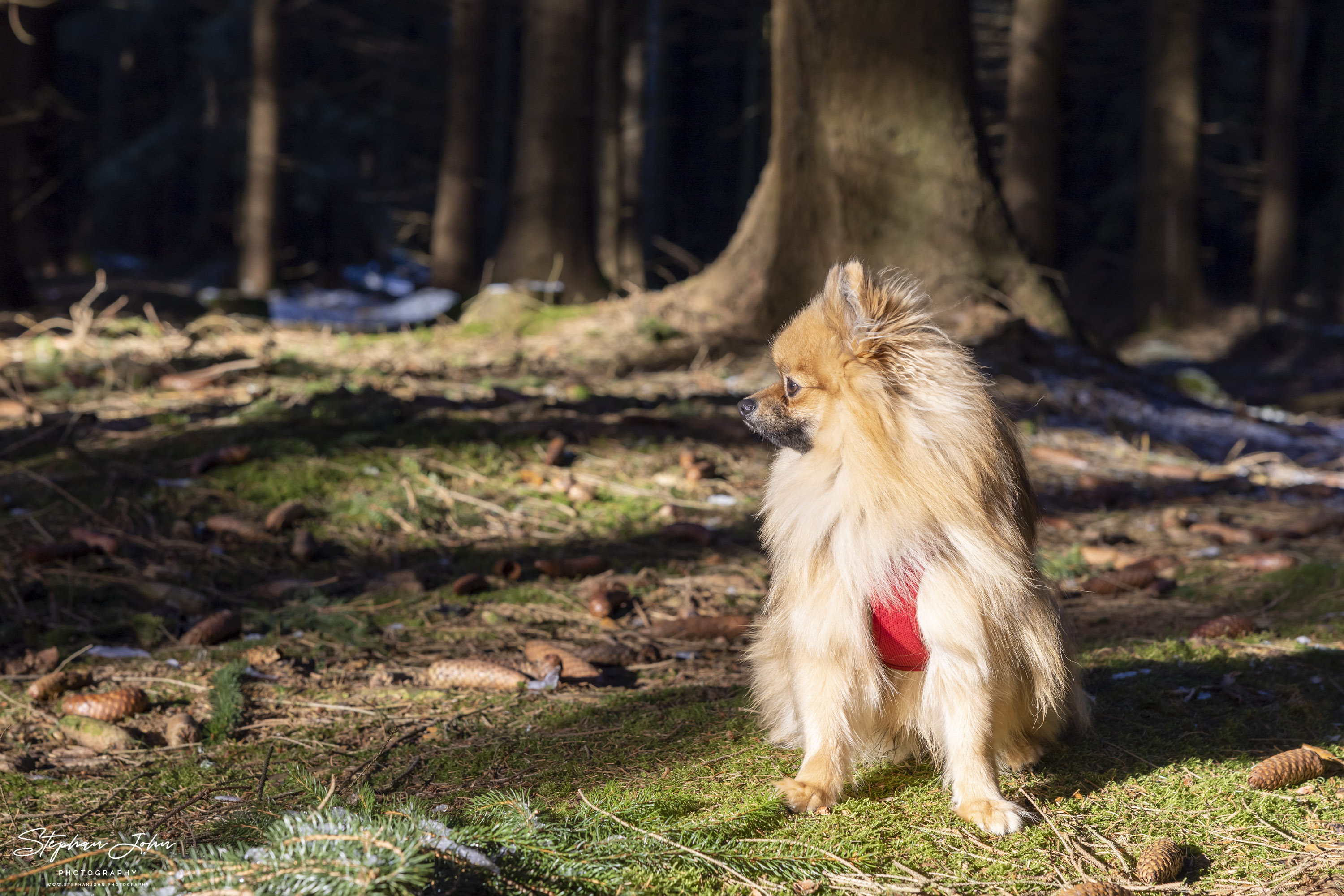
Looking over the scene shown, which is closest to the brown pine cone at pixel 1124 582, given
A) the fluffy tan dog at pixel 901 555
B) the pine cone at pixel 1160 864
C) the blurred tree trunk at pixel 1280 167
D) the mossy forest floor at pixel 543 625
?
the mossy forest floor at pixel 543 625

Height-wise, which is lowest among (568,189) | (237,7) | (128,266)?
(128,266)

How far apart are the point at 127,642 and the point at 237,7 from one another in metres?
28.4

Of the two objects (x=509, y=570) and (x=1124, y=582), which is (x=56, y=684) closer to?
(x=509, y=570)

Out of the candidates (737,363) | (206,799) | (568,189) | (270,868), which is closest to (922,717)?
(270,868)

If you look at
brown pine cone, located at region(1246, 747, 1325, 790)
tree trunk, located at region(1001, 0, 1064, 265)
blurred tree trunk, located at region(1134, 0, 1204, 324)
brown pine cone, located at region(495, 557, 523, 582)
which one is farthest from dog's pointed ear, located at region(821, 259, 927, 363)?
blurred tree trunk, located at region(1134, 0, 1204, 324)

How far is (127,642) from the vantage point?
14.0ft

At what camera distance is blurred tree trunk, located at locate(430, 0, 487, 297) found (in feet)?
57.5

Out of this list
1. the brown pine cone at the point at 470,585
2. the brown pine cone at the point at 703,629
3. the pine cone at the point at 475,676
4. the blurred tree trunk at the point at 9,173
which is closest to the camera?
the pine cone at the point at 475,676

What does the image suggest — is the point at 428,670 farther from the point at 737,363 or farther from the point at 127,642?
the point at 737,363

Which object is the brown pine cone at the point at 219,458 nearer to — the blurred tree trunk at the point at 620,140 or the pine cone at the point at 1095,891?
the pine cone at the point at 1095,891

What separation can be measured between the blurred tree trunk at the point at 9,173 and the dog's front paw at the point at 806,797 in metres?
11.4

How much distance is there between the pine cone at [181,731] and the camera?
336 centimetres

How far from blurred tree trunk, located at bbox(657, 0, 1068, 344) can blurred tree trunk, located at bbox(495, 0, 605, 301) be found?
14.2 ft

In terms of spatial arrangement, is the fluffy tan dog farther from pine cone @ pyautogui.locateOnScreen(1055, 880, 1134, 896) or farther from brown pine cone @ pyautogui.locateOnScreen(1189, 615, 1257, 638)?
brown pine cone @ pyautogui.locateOnScreen(1189, 615, 1257, 638)
